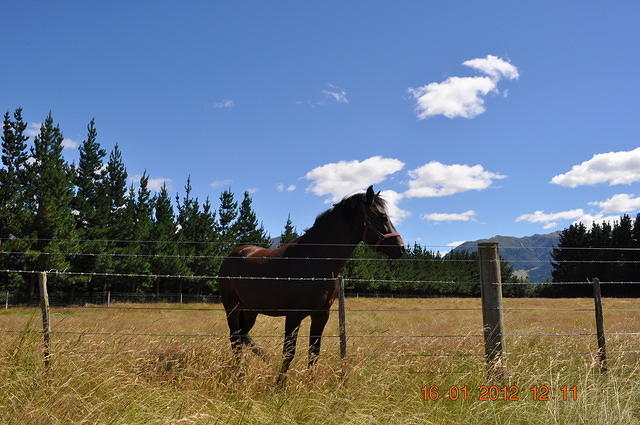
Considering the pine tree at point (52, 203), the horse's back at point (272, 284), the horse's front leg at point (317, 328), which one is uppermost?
the pine tree at point (52, 203)

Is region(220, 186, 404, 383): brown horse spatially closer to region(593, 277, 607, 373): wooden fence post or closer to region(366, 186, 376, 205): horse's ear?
region(366, 186, 376, 205): horse's ear

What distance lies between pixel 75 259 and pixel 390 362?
39501 mm

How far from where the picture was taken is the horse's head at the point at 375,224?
17.0 feet

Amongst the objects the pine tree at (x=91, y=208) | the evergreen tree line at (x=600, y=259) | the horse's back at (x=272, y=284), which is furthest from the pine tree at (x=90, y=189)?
the evergreen tree line at (x=600, y=259)

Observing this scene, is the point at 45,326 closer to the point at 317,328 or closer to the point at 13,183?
the point at 317,328

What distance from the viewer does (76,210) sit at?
39.2m

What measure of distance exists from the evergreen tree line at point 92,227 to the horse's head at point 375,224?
2020cm

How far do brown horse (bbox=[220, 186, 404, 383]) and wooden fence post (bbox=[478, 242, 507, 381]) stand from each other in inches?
37.4

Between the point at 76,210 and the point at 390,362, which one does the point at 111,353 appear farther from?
the point at 76,210

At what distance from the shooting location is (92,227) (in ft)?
128

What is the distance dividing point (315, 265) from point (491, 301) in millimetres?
2056

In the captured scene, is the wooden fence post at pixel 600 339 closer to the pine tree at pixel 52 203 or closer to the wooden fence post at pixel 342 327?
the wooden fence post at pixel 342 327

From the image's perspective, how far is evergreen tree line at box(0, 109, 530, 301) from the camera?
33.0 meters
